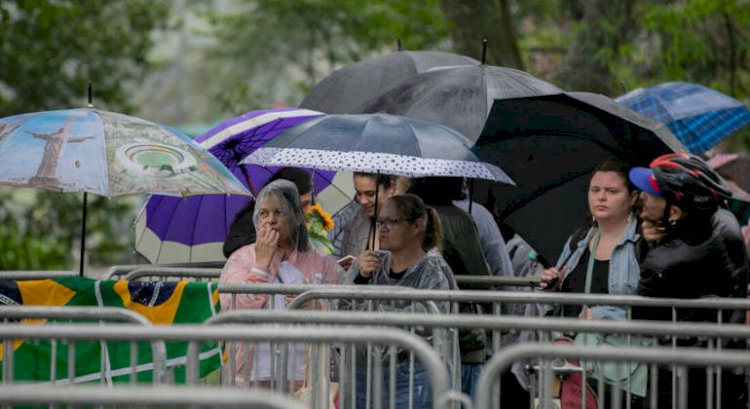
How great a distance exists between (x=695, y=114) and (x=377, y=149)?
191 inches

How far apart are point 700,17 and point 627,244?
34.2 feet

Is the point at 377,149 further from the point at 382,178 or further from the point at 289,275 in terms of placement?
the point at 382,178

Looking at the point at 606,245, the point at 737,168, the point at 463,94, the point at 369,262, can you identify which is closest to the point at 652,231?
the point at 606,245

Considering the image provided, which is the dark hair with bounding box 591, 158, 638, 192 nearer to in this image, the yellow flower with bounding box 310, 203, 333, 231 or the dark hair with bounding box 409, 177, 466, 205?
the dark hair with bounding box 409, 177, 466, 205

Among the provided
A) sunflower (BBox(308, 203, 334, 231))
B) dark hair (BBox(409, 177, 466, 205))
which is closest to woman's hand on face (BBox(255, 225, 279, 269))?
sunflower (BBox(308, 203, 334, 231))

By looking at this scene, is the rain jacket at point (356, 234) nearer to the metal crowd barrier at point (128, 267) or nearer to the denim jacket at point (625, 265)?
the metal crowd barrier at point (128, 267)

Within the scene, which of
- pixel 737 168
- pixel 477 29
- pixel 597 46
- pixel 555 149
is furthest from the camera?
pixel 597 46

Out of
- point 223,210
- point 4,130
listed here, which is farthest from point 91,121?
point 223,210

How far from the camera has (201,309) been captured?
710 cm

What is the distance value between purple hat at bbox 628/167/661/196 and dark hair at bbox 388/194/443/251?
1.19 meters

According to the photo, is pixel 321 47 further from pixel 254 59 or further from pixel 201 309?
pixel 201 309

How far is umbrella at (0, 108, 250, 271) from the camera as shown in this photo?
286 inches

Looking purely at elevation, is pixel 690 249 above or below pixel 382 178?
below

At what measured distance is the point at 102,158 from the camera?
741 cm
